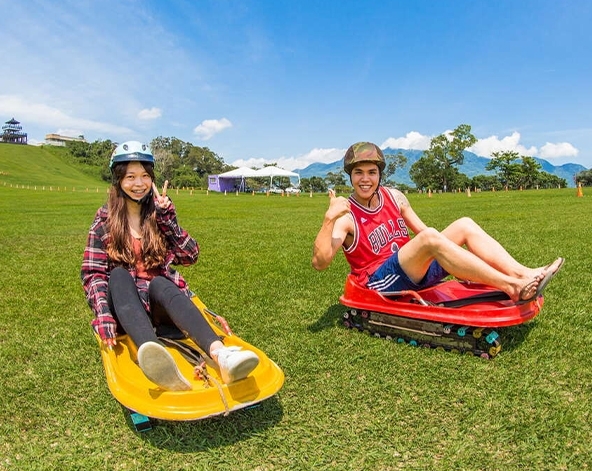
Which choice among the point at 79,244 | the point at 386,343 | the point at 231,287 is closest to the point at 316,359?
the point at 386,343

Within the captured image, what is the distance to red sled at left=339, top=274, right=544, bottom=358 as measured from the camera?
3555mm

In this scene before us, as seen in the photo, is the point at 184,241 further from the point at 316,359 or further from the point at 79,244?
the point at 79,244

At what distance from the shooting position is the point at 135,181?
359cm

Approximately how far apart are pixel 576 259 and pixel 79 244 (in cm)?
979

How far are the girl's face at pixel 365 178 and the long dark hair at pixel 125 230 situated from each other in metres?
1.78

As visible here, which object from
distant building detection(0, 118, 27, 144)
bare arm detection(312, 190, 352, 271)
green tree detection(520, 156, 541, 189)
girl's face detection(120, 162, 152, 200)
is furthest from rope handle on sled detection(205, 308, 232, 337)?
distant building detection(0, 118, 27, 144)

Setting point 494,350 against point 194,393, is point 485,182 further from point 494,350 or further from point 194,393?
point 194,393

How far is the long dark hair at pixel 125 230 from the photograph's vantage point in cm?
356

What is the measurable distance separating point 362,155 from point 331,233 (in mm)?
765

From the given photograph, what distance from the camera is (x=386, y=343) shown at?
162 inches

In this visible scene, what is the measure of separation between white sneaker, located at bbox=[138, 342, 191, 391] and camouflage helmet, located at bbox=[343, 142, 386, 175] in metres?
2.42

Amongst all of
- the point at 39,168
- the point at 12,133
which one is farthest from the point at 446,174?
the point at 12,133

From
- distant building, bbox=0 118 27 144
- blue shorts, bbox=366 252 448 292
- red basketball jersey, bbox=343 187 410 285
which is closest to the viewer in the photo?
blue shorts, bbox=366 252 448 292

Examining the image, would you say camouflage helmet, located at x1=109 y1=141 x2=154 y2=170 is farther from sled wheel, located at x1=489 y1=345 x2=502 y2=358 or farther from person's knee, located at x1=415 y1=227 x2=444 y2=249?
sled wheel, located at x1=489 y1=345 x2=502 y2=358
